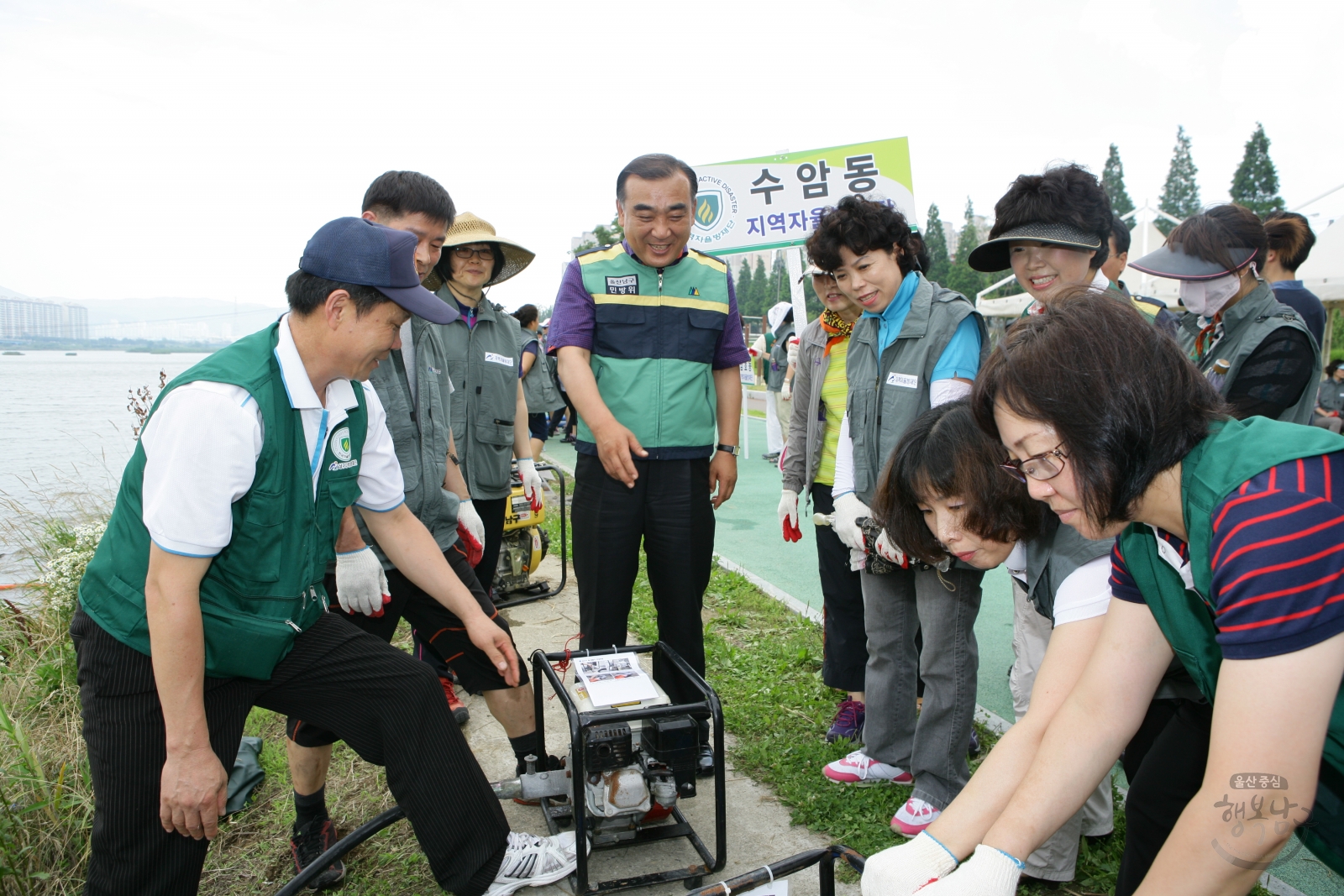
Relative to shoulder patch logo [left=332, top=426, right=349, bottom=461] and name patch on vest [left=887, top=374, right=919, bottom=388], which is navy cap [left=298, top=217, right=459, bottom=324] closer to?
shoulder patch logo [left=332, top=426, right=349, bottom=461]

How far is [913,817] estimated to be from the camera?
2527 mm

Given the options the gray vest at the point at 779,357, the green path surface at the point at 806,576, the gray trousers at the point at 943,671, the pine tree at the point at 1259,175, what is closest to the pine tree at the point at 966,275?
the pine tree at the point at 1259,175

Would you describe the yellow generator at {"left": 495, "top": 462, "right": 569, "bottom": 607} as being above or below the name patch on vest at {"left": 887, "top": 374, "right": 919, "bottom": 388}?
below

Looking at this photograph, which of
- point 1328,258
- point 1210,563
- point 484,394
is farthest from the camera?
point 1328,258

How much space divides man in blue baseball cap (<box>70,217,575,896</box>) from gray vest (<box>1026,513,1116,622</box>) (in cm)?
154

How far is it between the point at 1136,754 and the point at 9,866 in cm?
307

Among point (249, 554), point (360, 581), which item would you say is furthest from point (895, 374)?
point (249, 554)

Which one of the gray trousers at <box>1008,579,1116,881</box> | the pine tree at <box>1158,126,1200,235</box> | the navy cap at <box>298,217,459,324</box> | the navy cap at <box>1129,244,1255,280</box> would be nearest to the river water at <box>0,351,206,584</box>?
the navy cap at <box>298,217,459,324</box>

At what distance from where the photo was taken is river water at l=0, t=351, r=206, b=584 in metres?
5.09

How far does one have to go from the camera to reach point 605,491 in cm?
303

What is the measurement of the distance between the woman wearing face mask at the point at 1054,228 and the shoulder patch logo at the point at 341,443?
219 cm

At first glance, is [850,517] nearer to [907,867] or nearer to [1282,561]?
[907,867]

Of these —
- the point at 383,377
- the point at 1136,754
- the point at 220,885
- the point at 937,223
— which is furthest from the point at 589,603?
the point at 937,223

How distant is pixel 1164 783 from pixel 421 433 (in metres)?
2.39
